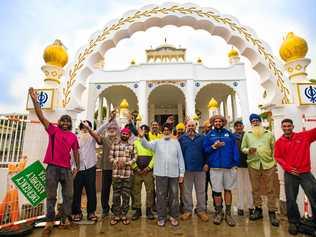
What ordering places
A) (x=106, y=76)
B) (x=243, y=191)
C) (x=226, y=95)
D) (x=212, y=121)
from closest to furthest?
(x=212, y=121), (x=243, y=191), (x=106, y=76), (x=226, y=95)

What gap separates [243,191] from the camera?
376 centimetres

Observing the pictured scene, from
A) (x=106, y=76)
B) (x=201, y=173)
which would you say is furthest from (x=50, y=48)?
(x=106, y=76)

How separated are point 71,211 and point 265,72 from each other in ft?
13.2

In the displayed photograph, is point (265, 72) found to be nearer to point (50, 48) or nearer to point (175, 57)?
point (50, 48)

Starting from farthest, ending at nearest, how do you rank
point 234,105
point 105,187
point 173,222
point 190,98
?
point 234,105 → point 190,98 → point 105,187 → point 173,222

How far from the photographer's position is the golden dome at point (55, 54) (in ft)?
12.3

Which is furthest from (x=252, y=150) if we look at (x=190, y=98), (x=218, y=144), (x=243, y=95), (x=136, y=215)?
(x=243, y=95)

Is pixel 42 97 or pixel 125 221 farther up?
pixel 42 97

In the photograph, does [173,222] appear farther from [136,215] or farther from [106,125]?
[106,125]

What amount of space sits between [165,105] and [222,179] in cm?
1252

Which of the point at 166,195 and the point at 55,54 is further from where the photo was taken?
the point at 55,54

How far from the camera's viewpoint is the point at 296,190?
288cm

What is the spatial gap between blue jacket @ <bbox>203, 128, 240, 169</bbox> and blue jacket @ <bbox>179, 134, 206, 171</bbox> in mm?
88

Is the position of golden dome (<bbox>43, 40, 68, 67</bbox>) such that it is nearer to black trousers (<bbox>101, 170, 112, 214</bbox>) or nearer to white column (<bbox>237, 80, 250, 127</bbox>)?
black trousers (<bbox>101, 170, 112, 214</bbox>)
